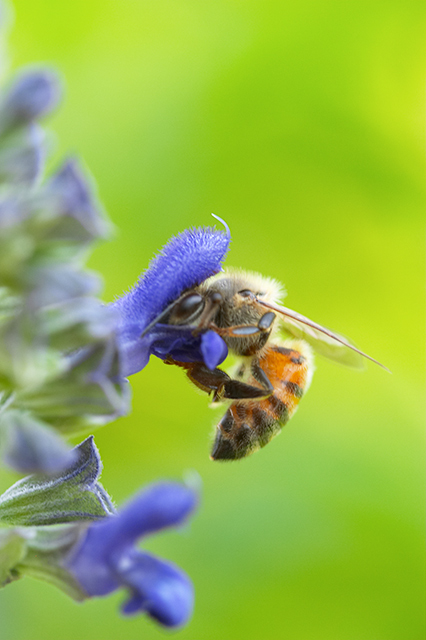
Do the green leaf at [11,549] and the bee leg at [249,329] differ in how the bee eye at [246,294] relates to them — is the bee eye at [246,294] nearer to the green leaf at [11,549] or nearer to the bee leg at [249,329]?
the bee leg at [249,329]

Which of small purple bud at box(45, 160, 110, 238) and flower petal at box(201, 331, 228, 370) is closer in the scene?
small purple bud at box(45, 160, 110, 238)

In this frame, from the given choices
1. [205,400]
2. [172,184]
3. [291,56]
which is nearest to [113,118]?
[172,184]

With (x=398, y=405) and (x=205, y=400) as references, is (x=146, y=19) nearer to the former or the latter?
(x=205, y=400)

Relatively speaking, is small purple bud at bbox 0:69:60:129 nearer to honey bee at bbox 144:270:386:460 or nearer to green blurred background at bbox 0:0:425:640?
honey bee at bbox 144:270:386:460

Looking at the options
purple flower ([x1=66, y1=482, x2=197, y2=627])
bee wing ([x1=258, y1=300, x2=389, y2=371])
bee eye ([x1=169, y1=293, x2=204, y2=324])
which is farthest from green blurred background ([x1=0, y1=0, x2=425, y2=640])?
purple flower ([x1=66, y1=482, x2=197, y2=627])

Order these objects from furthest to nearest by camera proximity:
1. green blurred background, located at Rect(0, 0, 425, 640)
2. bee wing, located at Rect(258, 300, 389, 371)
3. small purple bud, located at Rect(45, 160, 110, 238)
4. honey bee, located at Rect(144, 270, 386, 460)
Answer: green blurred background, located at Rect(0, 0, 425, 640) → bee wing, located at Rect(258, 300, 389, 371) → honey bee, located at Rect(144, 270, 386, 460) → small purple bud, located at Rect(45, 160, 110, 238)

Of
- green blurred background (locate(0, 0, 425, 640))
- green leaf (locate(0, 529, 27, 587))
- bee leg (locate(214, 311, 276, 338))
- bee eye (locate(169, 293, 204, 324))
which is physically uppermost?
green blurred background (locate(0, 0, 425, 640))

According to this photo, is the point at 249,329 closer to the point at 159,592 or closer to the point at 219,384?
the point at 219,384
